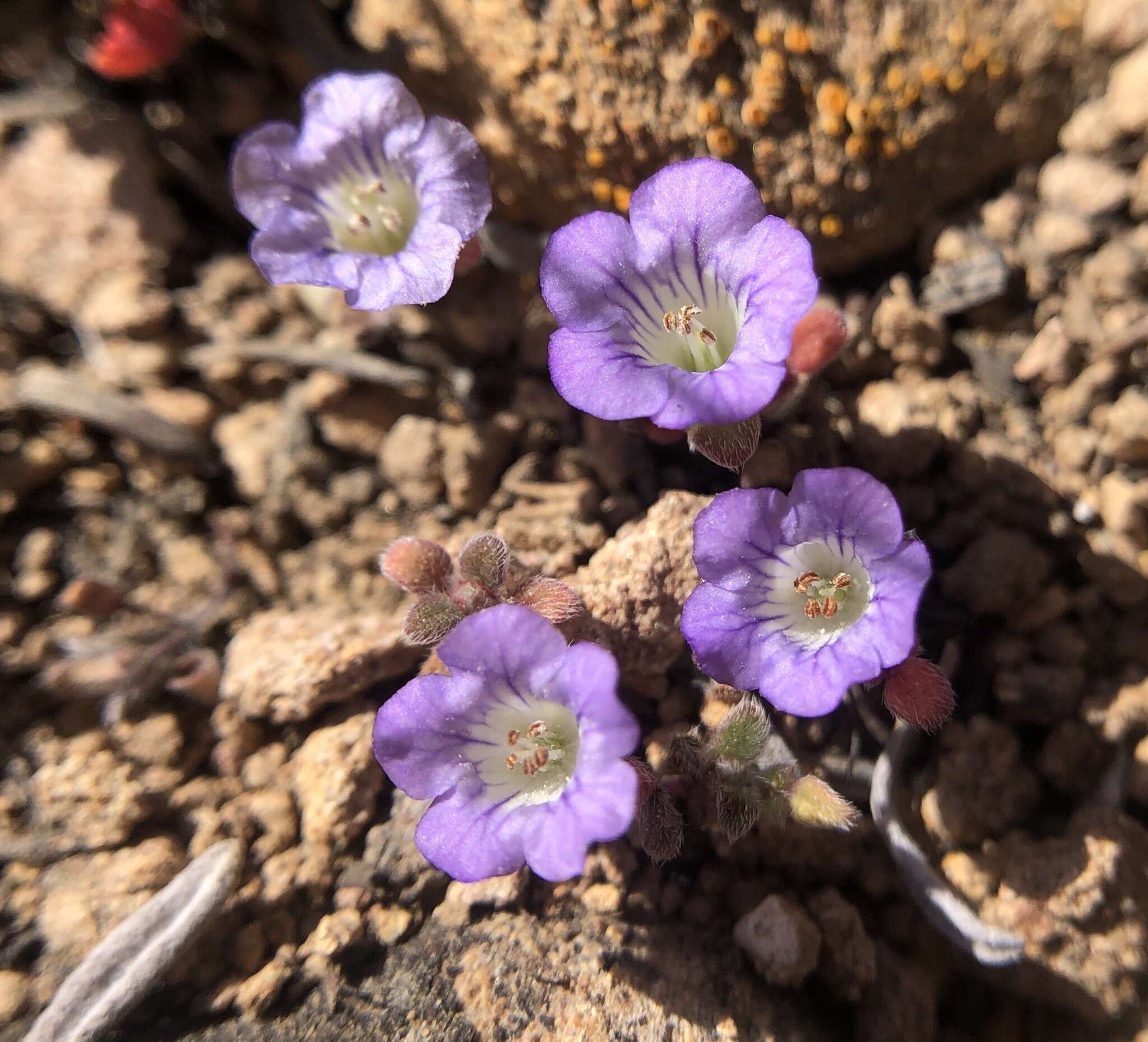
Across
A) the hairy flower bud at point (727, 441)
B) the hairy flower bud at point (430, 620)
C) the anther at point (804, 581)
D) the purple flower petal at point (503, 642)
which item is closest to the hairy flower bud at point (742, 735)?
the anther at point (804, 581)

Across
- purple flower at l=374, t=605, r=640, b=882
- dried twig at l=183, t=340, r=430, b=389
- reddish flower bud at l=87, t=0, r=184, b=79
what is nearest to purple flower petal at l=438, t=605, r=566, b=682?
purple flower at l=374, t=605, r=640, b=882

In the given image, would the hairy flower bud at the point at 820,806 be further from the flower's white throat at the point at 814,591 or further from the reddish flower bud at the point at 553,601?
the reddish flower bud at the point at 553,601

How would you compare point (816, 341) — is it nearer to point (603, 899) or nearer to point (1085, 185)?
point (1085, 185)

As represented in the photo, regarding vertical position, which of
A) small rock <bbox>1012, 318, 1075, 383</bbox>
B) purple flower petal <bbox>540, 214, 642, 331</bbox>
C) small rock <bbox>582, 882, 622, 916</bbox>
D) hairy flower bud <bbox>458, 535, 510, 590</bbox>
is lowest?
small rock <bbox>582, 882, 622, 916</bbox>

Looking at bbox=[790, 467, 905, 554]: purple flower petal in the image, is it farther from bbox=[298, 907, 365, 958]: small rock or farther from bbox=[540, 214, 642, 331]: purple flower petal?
bbox=[298, 907, 365, 958]: small rock

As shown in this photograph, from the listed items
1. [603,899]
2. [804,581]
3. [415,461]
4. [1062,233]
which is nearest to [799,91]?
[1062,233]

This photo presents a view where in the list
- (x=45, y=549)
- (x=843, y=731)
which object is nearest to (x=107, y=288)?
(x=45, y=549)
